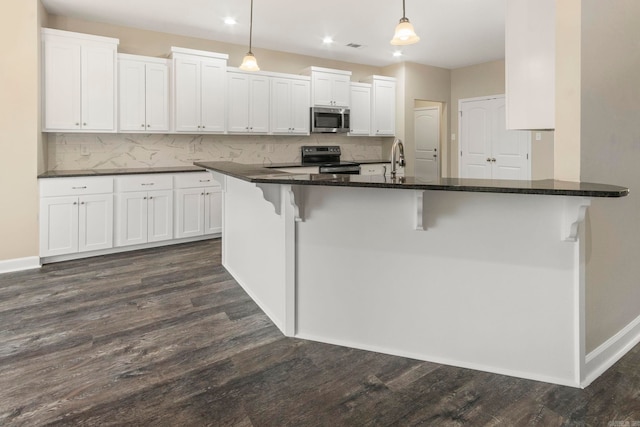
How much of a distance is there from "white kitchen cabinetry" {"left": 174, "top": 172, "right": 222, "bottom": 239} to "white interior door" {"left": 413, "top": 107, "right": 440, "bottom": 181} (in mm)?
4386

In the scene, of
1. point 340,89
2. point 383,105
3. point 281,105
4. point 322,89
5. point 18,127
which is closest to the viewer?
point 18,127

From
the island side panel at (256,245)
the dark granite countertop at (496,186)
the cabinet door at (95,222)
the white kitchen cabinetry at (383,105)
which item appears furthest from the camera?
the white kitchen cabinetry at (383,105)

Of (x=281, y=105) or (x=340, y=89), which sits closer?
(x=281, y=105)

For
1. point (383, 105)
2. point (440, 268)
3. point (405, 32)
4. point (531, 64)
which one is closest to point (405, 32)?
point (405, 32)

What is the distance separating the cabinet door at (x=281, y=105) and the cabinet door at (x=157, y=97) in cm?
154

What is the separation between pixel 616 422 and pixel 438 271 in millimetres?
964

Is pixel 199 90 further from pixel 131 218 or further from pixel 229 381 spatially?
pixel 229 381

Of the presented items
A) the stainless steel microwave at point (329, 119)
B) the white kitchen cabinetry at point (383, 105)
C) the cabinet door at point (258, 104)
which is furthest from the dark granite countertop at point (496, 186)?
the white kitchen cabinetry at point (383, 105)

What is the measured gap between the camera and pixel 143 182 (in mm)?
4773

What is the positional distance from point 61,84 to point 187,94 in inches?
54.5

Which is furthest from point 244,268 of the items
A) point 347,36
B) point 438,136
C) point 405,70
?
point 438,136

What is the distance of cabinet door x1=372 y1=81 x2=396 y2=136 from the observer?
22.8 ft

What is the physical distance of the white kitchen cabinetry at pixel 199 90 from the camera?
16.8 feet

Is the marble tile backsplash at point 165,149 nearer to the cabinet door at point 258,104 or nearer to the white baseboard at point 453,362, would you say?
the cabinet door at point 258,104
